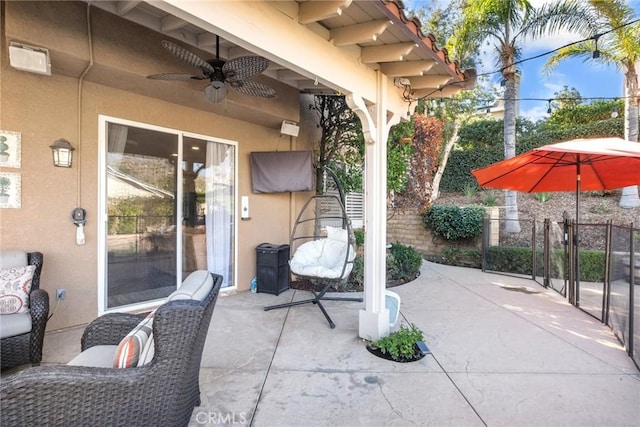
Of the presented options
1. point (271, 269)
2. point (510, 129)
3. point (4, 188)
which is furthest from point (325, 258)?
point (510, 129)

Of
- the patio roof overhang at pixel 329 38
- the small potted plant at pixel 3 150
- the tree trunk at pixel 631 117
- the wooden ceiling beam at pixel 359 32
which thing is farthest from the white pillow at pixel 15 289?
the tree trunk at pixel 631 117

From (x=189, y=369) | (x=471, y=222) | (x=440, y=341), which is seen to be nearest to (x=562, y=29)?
(x=471, y=222)

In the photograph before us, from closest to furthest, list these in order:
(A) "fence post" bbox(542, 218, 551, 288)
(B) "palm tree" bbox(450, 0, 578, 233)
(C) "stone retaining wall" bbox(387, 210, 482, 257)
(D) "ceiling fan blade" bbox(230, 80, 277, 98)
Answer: (D) "ceiling fan blade" bbox(230, 80, 277, 98), (A) "fence post" bbox(542, 218, 551, 288), (B) "palm tree" bbox(450, 0, 578, 233), (C) "stone retaining wall" bbox(387, 210, 482, 257)

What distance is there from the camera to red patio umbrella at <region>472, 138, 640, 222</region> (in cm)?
446

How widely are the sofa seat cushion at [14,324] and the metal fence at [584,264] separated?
4.90 meters

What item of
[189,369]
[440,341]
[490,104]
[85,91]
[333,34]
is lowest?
[440,341]

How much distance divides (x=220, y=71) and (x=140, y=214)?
2.02 metres

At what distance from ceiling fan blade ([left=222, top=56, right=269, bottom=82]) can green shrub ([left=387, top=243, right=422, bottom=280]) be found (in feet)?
13.2

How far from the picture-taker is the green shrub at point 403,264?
5.69m

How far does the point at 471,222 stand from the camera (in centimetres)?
707

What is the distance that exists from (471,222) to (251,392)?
6.27 meters

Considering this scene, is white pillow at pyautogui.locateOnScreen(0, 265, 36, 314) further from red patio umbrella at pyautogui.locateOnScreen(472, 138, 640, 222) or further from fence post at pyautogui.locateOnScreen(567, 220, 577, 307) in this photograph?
fence post at pyautogui.locateOnScreen(567, 220, 577, 307)

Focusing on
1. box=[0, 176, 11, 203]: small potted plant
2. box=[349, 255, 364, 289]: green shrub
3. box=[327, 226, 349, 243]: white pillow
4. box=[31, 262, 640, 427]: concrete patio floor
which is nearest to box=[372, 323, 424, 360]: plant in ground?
box=[31, 262, 640, 427]: concrete patio floor

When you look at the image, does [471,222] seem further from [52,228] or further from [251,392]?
[52,228]
